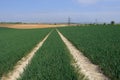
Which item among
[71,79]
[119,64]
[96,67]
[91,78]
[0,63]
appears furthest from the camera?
[0,63]

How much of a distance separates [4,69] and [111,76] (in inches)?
219

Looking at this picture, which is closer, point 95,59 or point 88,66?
point 88,66

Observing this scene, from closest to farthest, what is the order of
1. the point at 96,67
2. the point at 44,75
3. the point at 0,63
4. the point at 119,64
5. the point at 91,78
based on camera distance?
the point at 44,75, the point at 91,78, the point at 119,64, the point at 96,67, the point at 0,63

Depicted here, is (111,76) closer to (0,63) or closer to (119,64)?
(119,64)

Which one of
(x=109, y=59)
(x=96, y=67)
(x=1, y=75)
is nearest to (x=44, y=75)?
(x=1, y=75)

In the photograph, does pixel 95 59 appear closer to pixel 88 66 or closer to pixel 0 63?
pixel 88 66

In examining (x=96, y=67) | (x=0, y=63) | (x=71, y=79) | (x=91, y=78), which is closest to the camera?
(x=71, y=79)

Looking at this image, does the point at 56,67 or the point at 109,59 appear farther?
the point at 109,59

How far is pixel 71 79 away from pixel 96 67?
13.5 ft

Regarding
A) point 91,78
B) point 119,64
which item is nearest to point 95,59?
point 119,64

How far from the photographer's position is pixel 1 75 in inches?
495

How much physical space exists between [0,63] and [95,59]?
17.3 feet

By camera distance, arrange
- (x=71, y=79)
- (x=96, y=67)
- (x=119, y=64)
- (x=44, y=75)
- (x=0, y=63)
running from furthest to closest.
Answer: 1. (x=0, y=63)
2. (x=96, y=67)
3. (x=119, y=64)
4. (x=44, y=75)
5. (x=71, y=79)

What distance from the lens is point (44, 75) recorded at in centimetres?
1041
